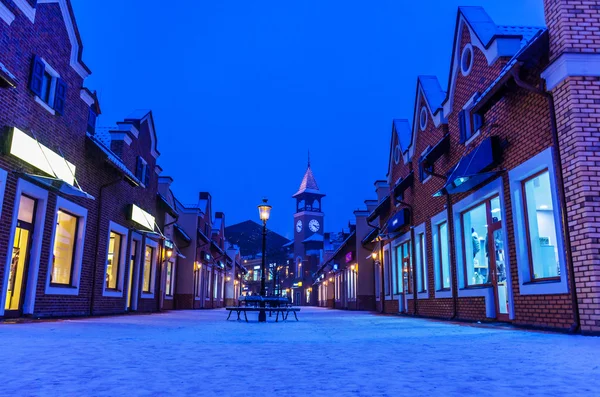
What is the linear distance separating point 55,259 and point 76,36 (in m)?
6.07

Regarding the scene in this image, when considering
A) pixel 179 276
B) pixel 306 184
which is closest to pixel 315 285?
pixel 306 184

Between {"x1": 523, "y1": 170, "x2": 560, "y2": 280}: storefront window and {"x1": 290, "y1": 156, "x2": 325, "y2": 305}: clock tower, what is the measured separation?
58.2 m

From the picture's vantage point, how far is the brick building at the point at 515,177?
→ 719 cm

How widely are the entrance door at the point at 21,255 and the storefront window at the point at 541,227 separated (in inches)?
419

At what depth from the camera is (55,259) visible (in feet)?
40.3

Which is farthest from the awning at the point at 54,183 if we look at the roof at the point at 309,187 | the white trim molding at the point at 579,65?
the roof at the point at 309,187

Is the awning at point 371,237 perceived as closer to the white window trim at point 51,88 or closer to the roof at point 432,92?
the roof at point 432,92

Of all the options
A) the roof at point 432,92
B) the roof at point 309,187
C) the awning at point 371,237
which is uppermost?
the roof at point 309,187

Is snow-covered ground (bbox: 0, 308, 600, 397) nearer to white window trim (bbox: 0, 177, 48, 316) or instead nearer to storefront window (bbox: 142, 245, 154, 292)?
white window trim (bbox: 0, 177, 48, 316)

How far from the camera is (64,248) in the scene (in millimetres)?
12766

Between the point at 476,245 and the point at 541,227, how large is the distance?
3.45 metres

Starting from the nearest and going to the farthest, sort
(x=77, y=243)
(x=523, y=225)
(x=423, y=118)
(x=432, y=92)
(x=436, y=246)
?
(x=523, y=225) → (x=77, y=243) → (x=436, y=246) → (x=432, y=92) → (x=423, y=118)

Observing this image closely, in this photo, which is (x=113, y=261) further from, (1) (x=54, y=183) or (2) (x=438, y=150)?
(2) (x=438, y=150)

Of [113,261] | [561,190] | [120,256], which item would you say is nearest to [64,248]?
[113,261]
